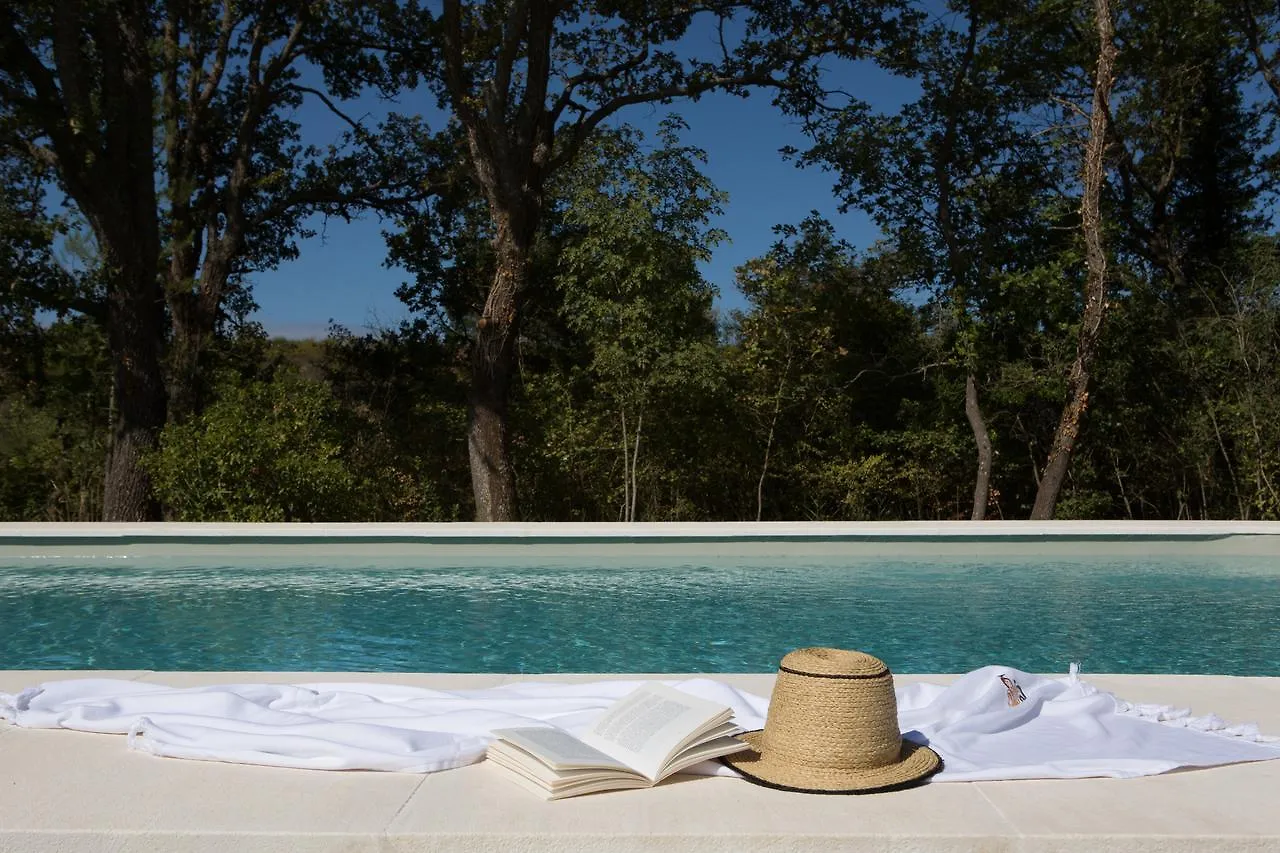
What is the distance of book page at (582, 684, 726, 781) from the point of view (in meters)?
2.18

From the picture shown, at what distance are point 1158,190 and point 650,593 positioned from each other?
309 inches

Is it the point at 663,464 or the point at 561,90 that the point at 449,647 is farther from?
the point at 561,90

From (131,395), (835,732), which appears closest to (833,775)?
(835,732)

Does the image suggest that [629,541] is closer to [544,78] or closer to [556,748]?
[544,78]

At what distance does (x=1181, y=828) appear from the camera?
198cm

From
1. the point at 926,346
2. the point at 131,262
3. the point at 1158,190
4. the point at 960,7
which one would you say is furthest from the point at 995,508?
the point at 131,262

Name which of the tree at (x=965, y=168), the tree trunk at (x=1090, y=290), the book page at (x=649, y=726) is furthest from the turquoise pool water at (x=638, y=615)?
the tree at (x=965, y=168)

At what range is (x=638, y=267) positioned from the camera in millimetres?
8766

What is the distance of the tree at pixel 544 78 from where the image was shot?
891 cm

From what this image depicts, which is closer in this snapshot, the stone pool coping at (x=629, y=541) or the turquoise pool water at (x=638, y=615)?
the turquoise pool water at (x=638, y=615)

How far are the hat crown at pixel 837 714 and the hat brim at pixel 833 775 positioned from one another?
0.01 meters

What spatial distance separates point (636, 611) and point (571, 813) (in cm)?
327

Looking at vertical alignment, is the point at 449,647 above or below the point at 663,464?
below

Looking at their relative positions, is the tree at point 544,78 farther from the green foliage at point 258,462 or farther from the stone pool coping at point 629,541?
the stone pool coping at point 629,541
